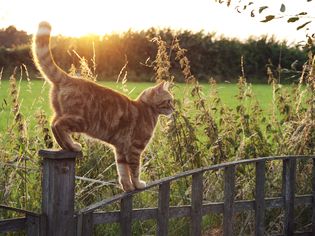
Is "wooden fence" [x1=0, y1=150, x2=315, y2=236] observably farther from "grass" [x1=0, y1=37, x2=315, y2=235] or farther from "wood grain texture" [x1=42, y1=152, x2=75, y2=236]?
"grass" [x1=0, y1=37, x2=315, y2=235]

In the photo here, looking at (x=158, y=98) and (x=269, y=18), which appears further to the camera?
(x=269, y=18)

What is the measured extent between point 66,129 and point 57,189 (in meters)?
0.27

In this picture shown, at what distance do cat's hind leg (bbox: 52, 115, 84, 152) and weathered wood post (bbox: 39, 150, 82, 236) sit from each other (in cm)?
5

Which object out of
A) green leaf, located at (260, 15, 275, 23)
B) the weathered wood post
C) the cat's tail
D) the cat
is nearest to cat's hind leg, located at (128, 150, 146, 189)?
the cat

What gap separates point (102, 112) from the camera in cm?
289

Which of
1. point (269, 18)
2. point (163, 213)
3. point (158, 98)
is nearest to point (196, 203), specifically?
point (163, 213)

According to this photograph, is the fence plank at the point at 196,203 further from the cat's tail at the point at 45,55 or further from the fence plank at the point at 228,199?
the cat's tail at the point at 45,55

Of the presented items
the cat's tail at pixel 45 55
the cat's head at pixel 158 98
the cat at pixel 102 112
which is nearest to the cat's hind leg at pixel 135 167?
the cat at pixel 102 112

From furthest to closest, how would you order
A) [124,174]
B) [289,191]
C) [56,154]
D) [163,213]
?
1. [289,191]
2. [163,213]
3. [124,174]
4. [56,154]

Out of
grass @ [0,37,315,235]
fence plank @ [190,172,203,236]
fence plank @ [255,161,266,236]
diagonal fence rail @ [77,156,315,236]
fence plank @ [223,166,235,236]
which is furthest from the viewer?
grass @ [0,37,315,235]

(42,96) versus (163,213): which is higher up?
(42,96)

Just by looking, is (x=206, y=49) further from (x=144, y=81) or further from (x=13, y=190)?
(x=13, y=190)

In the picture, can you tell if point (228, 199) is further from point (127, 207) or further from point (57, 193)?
point (57, 193)

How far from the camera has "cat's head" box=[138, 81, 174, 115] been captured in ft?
10.5
